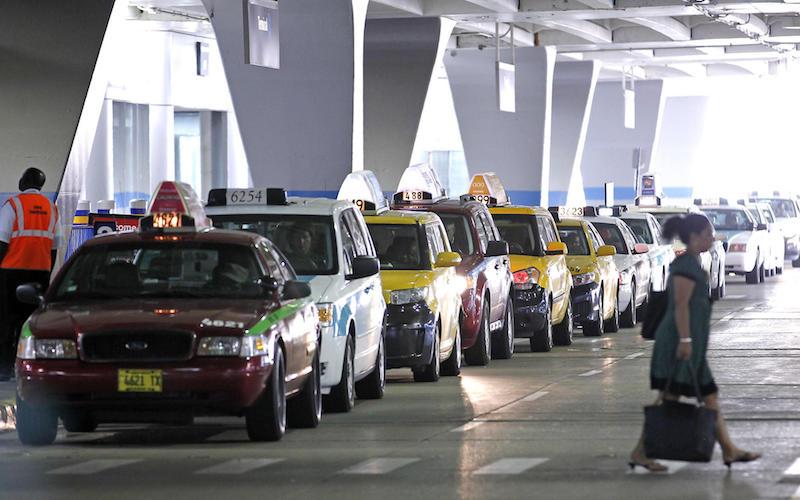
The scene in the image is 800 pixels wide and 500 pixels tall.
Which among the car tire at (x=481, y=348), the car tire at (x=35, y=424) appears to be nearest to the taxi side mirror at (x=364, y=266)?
the car tire at (x=35, y=424)

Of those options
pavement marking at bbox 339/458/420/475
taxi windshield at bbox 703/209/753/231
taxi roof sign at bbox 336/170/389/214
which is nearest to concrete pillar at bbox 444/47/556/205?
taxi windshield at bbox 703/209/753/231

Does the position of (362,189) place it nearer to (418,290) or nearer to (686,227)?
(418,290)

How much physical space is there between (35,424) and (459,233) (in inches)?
353

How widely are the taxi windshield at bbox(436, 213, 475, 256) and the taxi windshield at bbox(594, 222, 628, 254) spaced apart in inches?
322

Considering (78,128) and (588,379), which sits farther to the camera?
(78,128)

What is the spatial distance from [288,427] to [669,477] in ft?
12.4

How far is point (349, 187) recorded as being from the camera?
824 inches

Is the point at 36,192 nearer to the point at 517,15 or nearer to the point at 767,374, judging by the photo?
the point at 767,374

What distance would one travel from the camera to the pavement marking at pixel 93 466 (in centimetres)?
1117

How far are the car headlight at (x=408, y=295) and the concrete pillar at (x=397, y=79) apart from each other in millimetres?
21328

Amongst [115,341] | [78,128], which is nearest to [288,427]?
[115,341]

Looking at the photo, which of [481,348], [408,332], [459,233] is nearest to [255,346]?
[408,332]

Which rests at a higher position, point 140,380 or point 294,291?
point 294,291

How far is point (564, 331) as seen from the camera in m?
24.0
